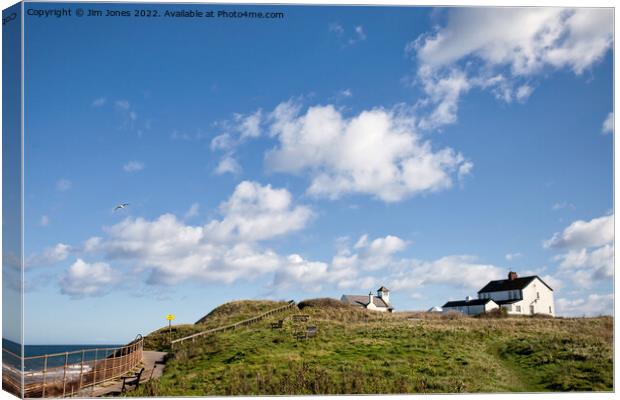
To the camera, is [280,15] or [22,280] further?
[280,15]

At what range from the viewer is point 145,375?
89.4 feet

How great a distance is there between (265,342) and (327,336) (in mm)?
3636

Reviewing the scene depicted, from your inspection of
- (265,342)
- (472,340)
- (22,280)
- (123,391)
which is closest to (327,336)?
(265,342)

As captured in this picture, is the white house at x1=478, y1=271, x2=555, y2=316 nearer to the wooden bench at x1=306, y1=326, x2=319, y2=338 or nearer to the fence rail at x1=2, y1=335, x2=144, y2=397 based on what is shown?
the wooden bench at x1=306, y1=326, x2=319, y2=338

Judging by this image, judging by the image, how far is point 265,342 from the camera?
34.2 metres

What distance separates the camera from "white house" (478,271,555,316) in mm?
55812

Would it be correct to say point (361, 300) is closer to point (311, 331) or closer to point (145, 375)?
point (311, 331)

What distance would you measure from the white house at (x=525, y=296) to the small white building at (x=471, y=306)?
986mm

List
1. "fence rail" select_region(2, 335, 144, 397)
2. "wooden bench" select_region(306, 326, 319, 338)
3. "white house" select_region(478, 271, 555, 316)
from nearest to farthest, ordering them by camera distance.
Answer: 1. "fence rail" select_region(2, 335, 144, 397)
2. "wooden bench" select_region(306, 326, 319, 338)
3. "white house" select_region(478, 271, 555, 316)

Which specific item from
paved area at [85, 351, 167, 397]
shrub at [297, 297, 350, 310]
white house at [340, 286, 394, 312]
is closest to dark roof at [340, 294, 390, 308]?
white house at [340, 286, 394, 312]

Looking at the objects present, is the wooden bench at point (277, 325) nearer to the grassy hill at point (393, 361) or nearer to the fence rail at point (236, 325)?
the grassy hill at point (393, 361)

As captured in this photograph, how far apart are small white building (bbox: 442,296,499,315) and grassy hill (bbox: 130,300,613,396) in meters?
19.9

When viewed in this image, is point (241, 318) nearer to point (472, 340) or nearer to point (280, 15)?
point (472, 340)

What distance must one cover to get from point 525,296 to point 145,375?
132ft
